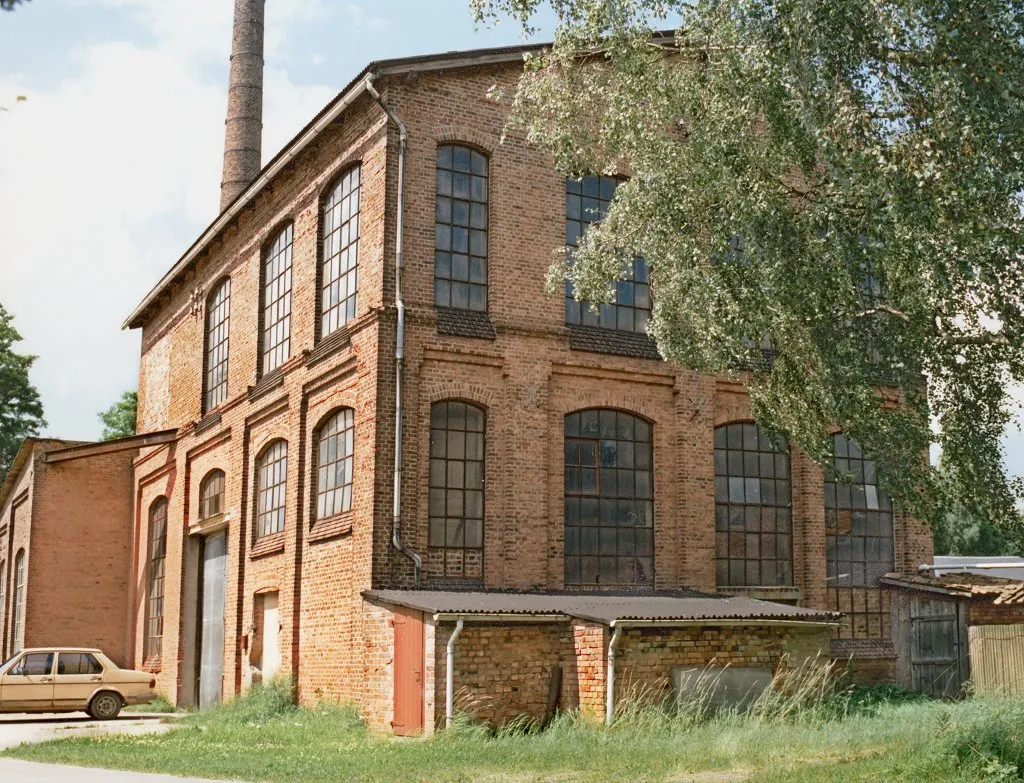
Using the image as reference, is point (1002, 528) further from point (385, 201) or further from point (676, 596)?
point (385, 201)

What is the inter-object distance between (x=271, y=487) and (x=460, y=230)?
632 centimetres

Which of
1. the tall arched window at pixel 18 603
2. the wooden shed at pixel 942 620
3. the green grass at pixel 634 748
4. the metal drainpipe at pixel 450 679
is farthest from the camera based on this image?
the tall arched window at pixel 18 603

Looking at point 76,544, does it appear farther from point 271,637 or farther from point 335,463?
point 335,463

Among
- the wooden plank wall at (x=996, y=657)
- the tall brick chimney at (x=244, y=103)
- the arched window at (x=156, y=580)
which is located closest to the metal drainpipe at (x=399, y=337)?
the wooden plank wall at (x=996, y=657)

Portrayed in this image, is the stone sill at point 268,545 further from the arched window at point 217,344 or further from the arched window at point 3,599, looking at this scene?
the arched window at point 3,599

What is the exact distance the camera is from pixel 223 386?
26172 millimetres

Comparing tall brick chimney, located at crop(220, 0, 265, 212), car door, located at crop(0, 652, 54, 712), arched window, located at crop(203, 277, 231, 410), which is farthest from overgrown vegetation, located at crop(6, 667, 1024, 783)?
tall brick chimney, located at crop(220, 0, 265, 212)

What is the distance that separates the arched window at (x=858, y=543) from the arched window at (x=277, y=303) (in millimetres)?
10182

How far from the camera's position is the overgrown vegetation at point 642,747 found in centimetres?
1226

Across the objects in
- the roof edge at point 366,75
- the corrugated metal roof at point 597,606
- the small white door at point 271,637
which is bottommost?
the small white door at point 271,637

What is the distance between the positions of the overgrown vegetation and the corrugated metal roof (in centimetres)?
110

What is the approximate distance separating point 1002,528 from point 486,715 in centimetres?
678

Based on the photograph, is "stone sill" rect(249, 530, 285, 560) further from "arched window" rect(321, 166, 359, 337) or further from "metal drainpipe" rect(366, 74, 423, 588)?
"metal drainpipe" rect(366, 74, 423, 588)

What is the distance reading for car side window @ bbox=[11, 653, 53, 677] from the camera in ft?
75.4
